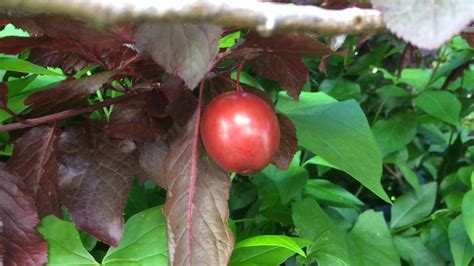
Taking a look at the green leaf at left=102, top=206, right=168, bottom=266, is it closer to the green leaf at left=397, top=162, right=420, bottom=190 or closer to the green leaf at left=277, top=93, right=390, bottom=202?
the green leaf at left=277, top=93, right=390, bottom=202

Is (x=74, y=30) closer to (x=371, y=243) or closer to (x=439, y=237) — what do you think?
(x=371, y=243)

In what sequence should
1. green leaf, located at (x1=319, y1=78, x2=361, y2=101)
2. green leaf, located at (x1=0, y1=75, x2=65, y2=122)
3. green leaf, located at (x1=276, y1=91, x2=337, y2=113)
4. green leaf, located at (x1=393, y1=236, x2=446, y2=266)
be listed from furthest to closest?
green leaf, located at (x1=319, y1=78, x2=361, y2=101)
green leaf, located at (x1=393, y1=236, x2=446, y2=266)
green leaf, located at (x1=276, y1=91, x2=337, y2=113)
green leaf, located at (x1=0, y1=75, x2=65, y2=122)

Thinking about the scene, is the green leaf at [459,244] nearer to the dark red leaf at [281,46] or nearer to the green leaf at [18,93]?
the dark red leaf at [281,46]

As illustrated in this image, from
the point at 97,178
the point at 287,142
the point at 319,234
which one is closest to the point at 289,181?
the point at 319,234

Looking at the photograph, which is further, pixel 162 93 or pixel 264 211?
pixel 264 211

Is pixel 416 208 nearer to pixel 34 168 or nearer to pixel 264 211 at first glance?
pixel 264 211

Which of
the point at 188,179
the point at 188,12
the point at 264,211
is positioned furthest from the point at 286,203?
the point at 188,12

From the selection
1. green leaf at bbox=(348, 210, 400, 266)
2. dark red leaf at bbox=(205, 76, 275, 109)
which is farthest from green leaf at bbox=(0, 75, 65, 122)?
green leaf at bbox=(348, 210, 400, 266)
